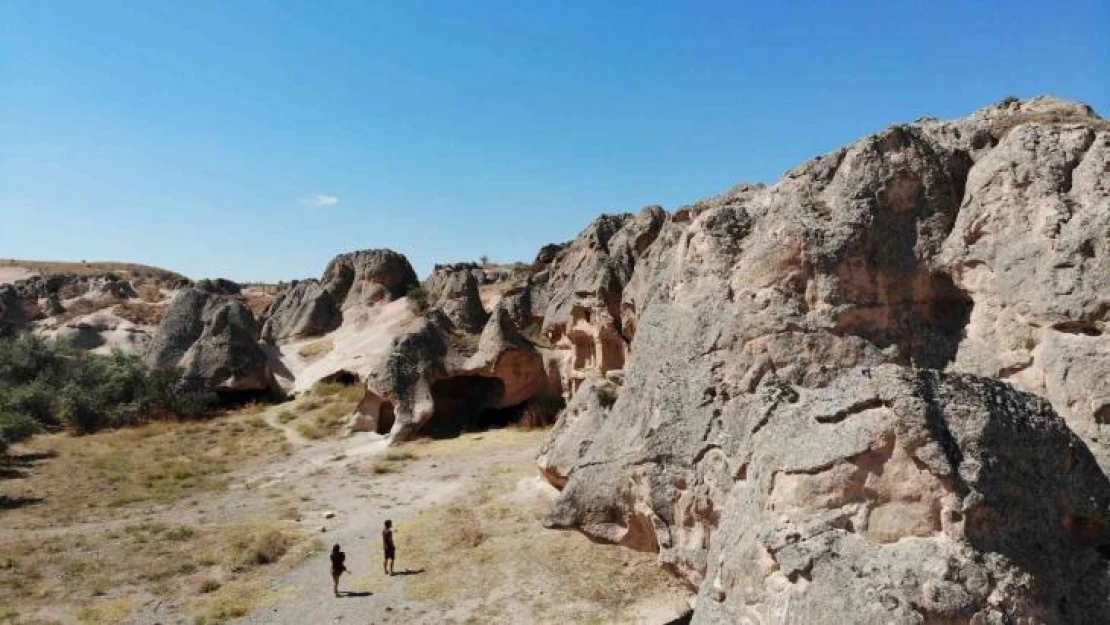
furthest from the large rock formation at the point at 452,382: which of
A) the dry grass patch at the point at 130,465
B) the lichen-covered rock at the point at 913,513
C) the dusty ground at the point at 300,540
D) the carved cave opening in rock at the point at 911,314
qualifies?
the lichen-covered rock at the point at 913,513

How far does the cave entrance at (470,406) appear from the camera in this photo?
23750 mm

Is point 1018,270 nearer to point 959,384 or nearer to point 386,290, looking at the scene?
point 959,384

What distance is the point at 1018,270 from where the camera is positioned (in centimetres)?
855

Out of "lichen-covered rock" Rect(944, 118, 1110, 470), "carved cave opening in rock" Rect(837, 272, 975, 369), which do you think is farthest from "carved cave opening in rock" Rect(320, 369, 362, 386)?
"lichen-covered rock" Rect(944, 118, 1110, 470)

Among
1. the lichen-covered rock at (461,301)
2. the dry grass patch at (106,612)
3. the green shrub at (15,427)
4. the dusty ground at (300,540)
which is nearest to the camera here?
the dusty ground at (300,540)

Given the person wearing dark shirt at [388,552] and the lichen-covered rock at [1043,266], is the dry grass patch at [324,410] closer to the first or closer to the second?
the person wearing dark shirt at [388,552]

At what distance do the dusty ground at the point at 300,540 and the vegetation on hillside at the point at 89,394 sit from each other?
113 inches

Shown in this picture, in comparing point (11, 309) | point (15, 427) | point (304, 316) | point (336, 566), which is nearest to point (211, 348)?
point (304, 316)

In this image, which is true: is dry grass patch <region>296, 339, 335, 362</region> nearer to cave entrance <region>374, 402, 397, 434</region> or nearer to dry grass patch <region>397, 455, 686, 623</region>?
cave entrance <region>374, 402, 397, 434</region>

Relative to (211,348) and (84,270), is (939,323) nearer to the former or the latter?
(211,348)

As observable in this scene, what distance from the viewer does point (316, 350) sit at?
33.8 meters

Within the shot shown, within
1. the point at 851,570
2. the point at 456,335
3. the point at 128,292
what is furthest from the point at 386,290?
the point at 851,570

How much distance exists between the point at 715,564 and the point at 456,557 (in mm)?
7504

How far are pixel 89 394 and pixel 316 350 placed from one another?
9.12m
